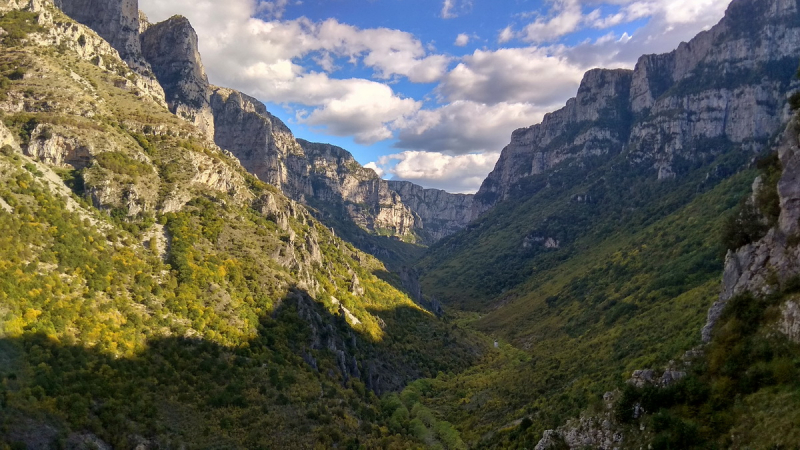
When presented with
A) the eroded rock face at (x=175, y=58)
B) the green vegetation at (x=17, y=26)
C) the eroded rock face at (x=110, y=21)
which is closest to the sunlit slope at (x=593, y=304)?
the green vegetation at (x=17, y=26)

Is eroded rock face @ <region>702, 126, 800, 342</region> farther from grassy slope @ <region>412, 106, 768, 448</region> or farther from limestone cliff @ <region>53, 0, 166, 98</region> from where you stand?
limestone cliff @ <region>53, 0, 166, 98</region>

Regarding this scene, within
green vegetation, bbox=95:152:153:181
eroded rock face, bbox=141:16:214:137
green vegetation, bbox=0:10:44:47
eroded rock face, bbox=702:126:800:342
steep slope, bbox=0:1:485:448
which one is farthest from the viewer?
eroded rock face, bbox=141:16:214:137

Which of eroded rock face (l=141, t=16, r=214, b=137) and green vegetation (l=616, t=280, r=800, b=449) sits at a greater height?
eroded rock face (l=141, t=16, r=214, b=137)

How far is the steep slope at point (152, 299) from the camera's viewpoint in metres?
33.9

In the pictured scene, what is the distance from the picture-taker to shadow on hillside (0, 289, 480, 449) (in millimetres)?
29500

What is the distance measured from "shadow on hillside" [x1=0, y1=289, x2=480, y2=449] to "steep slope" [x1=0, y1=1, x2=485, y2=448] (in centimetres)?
14

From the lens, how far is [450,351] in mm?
94500

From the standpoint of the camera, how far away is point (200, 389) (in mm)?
41750

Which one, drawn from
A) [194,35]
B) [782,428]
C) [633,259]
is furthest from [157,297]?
[194,35]

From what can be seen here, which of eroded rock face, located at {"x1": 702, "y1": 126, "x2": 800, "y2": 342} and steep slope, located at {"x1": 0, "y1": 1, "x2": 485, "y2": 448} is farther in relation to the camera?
steep slope, located at {"x1": 0, "y1": 1, "x2": 485, "y2": 448}

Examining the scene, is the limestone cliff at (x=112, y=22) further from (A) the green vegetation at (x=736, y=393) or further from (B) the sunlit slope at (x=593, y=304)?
(A) the green vegetation at (x=736, y=393)

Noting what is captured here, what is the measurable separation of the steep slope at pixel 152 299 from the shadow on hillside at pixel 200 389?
143mm

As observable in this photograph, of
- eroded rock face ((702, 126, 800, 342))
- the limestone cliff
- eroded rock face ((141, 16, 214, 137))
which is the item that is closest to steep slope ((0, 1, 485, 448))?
eroded rock face ((702, 126, 800, 342))

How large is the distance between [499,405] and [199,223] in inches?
1949
